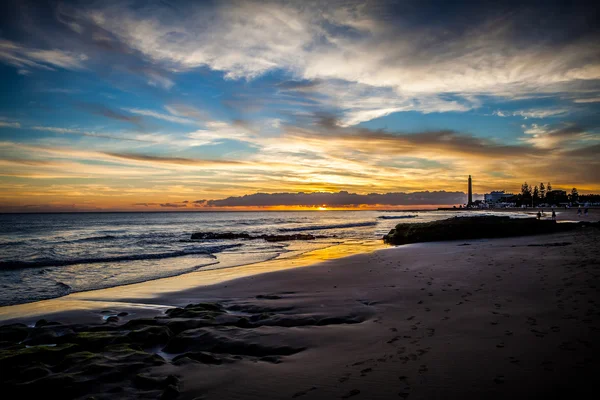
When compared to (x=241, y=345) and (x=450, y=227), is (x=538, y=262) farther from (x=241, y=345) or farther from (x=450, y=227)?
(x=450, y=227)

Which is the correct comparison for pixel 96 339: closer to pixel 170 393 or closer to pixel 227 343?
pixel 227 343

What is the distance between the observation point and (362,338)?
5332 mm

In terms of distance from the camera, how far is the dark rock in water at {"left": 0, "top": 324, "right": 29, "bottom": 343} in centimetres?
571

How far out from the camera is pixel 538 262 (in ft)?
36.8

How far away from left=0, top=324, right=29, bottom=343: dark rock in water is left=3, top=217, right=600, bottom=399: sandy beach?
38 centimetres

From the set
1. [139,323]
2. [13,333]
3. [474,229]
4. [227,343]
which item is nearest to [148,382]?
[227,343]

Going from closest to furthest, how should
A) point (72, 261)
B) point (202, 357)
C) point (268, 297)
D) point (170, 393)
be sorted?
1. point (170, 393)
2. point (202, 357)
3. point (268, 297)
4. point (72, 261)

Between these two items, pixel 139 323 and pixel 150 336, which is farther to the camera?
pixel 139 323

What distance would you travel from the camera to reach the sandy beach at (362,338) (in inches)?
149

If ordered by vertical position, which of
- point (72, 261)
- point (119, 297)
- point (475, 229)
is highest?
point (475, 229)

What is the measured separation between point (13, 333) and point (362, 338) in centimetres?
619

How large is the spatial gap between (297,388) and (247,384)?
25.5 inches

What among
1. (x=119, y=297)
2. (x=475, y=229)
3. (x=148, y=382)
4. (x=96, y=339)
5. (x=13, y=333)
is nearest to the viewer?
(x=148, y=382)

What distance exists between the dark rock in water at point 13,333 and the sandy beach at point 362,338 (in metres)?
0.38
